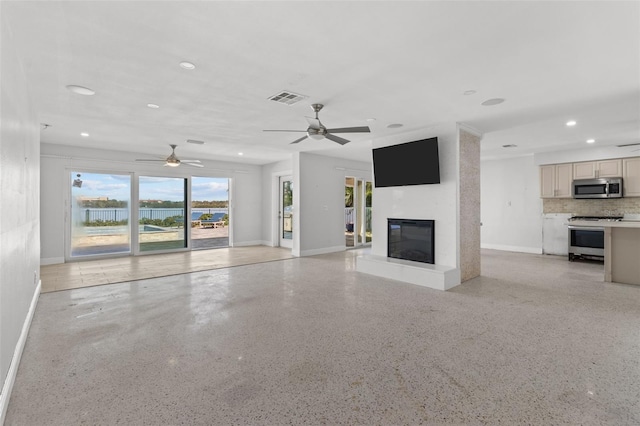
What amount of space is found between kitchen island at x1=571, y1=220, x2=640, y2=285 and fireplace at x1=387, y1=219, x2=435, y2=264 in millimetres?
2733

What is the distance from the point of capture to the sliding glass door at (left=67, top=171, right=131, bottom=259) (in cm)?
701

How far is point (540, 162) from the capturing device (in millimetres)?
7762

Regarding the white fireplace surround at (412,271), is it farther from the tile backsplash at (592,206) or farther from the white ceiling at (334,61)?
the tile backsplash at (592,206)

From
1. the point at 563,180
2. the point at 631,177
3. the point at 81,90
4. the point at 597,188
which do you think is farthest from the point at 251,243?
the point at 631,177

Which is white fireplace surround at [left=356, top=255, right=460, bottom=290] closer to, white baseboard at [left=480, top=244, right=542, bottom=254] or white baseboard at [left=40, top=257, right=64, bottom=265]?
white baseboard at [left=480, top=244, right=542, bottom=254]

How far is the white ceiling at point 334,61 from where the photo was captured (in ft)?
7.06

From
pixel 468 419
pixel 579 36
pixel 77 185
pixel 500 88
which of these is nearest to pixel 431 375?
pixel 468 419

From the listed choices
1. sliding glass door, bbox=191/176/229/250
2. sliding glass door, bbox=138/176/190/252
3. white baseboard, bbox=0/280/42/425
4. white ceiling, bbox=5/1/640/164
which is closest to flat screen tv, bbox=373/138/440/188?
white ceiling, bbox=5/1/640/164

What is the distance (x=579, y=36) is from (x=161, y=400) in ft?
13.4

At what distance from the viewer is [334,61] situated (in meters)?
2.84

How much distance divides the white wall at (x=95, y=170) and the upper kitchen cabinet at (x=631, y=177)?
928cm

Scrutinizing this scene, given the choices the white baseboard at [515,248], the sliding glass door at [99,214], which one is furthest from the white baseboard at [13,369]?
the white baseboard at [515,248]

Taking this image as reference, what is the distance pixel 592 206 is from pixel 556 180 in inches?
37.2

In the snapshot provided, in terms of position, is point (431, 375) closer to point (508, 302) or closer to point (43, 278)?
point (508, 302)
